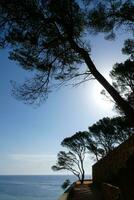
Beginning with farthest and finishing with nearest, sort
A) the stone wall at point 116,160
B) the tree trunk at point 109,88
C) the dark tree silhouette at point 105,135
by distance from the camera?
1. the dark tree silhouette at point 105,135
2. the stone wall at point 116,160
3. the tree trunk at point 109,88

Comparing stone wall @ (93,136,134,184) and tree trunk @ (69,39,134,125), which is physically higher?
stone wall @ (93,136,134,184)

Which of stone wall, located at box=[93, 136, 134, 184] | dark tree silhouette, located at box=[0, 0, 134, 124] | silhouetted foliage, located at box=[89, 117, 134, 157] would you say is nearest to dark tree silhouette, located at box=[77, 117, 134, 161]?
silhouetted foliage, located at box=[89, 117, 134, 157]

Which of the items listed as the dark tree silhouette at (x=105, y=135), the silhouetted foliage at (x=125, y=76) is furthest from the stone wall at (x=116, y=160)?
the dark tree silhouette at (x=105, y=135)

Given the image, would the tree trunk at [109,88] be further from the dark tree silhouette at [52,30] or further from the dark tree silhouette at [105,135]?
the dark tree silhouette at [105,135]

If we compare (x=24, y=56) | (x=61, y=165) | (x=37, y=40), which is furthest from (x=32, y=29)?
(x=61, y=165)

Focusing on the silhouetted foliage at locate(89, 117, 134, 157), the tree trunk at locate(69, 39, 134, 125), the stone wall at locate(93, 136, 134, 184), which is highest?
the silhouetted foliage at locate(89, 117, 134, 157)

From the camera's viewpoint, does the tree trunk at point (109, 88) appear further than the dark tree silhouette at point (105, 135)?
No

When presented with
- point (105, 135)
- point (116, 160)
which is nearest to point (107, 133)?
point (105, 135)

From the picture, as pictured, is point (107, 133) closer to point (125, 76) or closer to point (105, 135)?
point (105, 135)

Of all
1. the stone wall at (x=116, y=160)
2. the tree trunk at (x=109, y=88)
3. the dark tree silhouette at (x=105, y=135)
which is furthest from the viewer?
the dark tree silhouette at (x=105, y=135)

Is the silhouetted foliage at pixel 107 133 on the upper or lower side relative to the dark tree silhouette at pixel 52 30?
upper

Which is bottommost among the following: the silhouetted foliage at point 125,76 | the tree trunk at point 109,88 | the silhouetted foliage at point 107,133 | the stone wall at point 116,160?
the tree trunk at point 109,88

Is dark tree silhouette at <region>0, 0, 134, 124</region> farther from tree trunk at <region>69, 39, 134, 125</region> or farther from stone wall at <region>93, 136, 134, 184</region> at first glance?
stone wall at <region>93, 136, 134, 184</region>

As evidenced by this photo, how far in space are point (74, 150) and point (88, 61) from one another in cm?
2870
